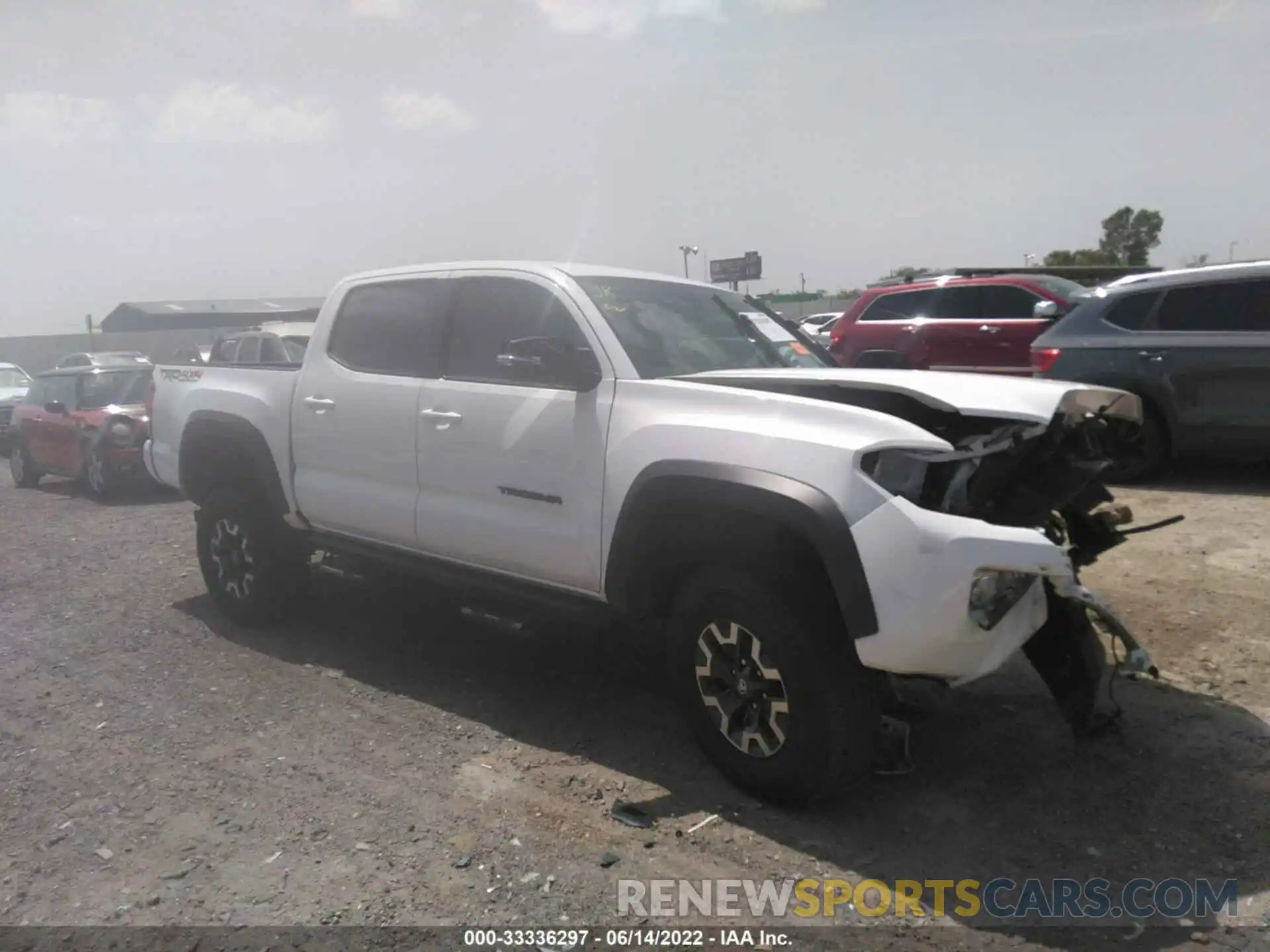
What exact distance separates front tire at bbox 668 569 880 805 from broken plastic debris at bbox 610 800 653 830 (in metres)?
0.34

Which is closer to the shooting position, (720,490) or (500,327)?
(720,490)

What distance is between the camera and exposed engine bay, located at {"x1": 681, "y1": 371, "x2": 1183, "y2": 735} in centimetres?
339

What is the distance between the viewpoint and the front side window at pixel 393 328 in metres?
4.86

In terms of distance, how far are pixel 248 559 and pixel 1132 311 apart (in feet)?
23.6

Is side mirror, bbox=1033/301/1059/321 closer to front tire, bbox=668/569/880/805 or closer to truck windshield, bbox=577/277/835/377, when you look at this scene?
truck windshield, bbox=577/277/835/377

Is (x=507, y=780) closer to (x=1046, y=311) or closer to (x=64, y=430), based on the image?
(x=1046, y=311)

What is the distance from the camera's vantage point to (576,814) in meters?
3.63

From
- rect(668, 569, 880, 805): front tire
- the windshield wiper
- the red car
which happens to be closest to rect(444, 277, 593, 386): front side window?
the windshield wiper

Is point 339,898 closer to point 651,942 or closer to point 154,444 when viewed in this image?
point 651,942

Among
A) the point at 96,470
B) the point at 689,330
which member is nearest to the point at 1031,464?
the point at 689,330

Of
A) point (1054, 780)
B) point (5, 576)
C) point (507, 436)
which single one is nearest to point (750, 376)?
point (507, 436)

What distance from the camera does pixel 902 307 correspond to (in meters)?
12.1

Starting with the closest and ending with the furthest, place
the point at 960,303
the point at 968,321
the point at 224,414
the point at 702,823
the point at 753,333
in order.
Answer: the point at 702,823
the point at 753,333
the point at 224,414
the point at 968,321
the point at 960,303

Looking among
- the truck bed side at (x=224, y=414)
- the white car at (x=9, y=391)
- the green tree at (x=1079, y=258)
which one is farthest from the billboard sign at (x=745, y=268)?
the truck bed side at (x=224, y=414)
